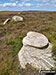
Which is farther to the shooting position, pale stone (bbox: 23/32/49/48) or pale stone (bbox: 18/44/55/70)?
Result: pale stone (bbox: 23/32/49/48)

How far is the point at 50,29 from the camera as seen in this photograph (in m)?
20.3

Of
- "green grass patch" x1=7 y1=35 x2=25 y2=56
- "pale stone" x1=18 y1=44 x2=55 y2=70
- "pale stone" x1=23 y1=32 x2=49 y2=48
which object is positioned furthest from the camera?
"green grass patch" x1=7 y1=35 x2=25 y2=56

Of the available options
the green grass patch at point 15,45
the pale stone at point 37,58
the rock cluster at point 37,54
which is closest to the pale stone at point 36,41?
the rock cluster at point 37,54

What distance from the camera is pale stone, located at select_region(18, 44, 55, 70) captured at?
36.4ft

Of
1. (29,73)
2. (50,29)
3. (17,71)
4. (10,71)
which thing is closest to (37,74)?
(29,73)

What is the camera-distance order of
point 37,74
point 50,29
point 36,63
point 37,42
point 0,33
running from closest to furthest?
point 37,74 < point 36,63 < point 37,42 < point 50,29 < point 0,33

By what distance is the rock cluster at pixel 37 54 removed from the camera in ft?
36.8

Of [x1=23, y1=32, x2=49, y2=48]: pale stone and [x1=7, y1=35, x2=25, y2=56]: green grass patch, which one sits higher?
[x1=23, y1=32, x2=49, y2=48]: pale stone

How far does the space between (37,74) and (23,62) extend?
6.59ft

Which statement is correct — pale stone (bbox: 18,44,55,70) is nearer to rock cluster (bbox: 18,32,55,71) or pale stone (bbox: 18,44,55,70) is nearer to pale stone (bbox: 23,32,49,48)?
rock cluster (bbox: 18,32,55,71)

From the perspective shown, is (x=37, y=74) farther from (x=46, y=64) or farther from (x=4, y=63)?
(x=4, y=63)

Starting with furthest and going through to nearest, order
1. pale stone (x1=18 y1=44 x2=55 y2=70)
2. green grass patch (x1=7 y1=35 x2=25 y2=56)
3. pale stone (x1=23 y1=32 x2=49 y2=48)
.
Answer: green grass patch (x1=7 y1=35 x2=25 y2=56) → pale stone (x1=23 y1=32 x2=49 y2=48) → pale stone (x1=18 y1=44 x2=55 y2=70)

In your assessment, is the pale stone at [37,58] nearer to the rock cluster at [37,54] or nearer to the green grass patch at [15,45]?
the rock cluster at [37,54]

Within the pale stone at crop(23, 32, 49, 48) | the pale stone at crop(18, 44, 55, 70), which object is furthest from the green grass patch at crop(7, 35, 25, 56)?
the pale stone at crop(18, 44, 55, 70)
